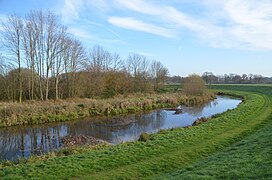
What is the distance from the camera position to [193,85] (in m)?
42.4

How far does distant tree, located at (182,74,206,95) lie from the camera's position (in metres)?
42.6

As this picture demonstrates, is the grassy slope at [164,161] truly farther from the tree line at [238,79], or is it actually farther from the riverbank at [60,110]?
the tree line at [238,79]

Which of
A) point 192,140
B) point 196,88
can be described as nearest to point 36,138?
point 192,140

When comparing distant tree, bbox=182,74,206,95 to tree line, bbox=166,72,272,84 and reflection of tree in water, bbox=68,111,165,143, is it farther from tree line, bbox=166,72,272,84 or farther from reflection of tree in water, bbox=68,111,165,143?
tree line, bbox=166,72,272,84

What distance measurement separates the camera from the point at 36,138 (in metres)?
16.3

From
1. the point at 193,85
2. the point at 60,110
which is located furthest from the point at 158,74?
the point at 60,110

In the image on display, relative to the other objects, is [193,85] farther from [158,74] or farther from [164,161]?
[164,161]

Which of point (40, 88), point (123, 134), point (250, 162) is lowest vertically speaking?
point (123, 134)

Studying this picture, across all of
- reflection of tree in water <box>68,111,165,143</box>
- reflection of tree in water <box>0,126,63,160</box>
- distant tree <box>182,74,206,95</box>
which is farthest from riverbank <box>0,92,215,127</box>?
distant tree <box>182,74,206,95</box>

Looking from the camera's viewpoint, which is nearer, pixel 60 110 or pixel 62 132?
pixel 62 132

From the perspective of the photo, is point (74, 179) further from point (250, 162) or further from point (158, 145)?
point (250, 162)

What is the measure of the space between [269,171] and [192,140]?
21.0 ft

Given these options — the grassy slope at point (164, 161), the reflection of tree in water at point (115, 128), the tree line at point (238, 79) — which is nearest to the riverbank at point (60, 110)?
the reflection of tree in water at point (115, 128)

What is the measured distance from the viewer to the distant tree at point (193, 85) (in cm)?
4256
